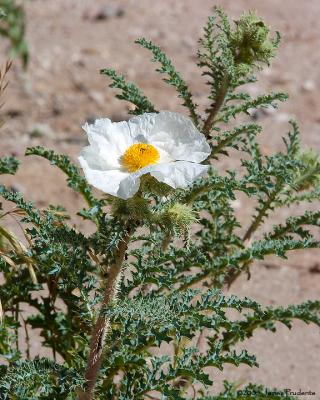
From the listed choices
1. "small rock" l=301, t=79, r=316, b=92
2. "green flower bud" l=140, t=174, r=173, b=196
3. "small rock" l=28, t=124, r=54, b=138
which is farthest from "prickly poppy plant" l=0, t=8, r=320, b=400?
"small rock" l=301, t=79, r=316, b=92

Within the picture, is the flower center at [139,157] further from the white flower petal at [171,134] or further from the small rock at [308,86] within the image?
the small rock at [308,86]

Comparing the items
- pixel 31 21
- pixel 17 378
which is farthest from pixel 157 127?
pixel 31 21

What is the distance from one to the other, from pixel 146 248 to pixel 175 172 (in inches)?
18.8

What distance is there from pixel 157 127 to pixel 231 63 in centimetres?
35

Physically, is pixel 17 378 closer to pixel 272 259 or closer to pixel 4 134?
pixel 272 259

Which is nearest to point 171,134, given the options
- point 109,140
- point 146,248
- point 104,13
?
point 109,140

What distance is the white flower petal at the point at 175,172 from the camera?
1.70 m

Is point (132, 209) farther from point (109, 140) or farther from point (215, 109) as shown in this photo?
point (215, 109)

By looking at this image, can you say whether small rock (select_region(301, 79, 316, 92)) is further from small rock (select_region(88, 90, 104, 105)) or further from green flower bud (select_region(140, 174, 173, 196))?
green flower bud (select_region(140, 174, 173, 196))

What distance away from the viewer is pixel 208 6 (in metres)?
6.84

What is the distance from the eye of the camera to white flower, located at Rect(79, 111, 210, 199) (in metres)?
1.72

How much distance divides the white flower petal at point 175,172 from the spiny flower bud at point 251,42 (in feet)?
1.77

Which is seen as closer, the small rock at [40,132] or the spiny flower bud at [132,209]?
the spiny flower bud at [132,209]

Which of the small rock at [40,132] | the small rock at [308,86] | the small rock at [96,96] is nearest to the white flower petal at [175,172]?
the small rock at [40,132]
